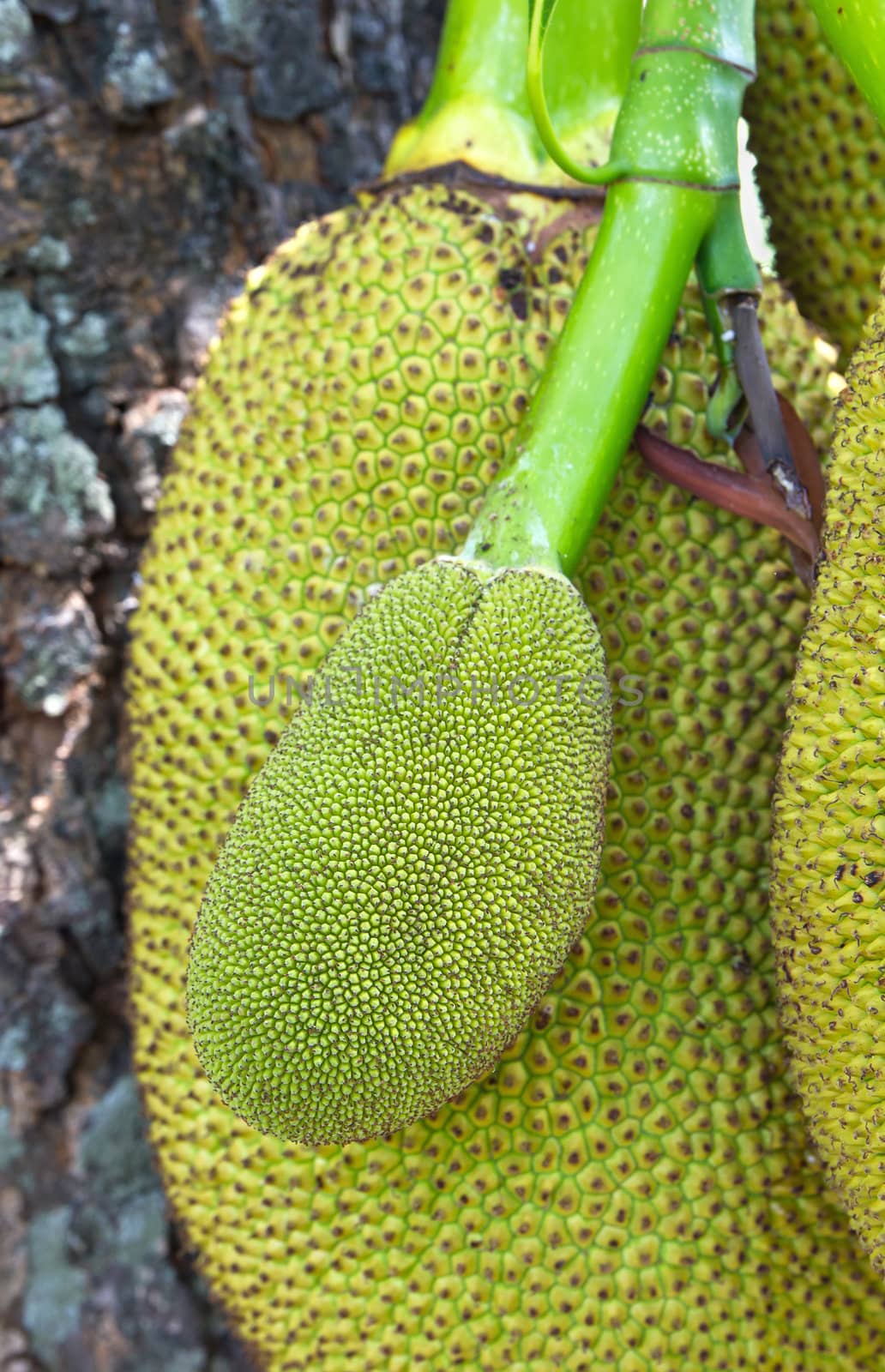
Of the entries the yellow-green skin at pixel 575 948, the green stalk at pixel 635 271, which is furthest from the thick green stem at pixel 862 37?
the yellow-green skin at pixel 575 948

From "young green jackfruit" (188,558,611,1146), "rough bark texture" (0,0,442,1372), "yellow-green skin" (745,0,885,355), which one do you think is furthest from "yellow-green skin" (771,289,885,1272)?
"rough bark texture" (0,0,442,1372)

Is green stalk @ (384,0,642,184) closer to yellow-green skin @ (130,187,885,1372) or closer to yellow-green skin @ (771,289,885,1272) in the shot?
yellow-green skin @ (130,187,885,1372)

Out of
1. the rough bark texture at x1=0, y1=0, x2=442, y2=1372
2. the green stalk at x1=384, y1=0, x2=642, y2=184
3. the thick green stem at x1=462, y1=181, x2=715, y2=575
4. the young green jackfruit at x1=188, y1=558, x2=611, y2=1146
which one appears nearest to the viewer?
the young green jackfruit at x1=188, y1=558, x2=611, y2=1146

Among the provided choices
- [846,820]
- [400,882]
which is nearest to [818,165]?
[846,820]

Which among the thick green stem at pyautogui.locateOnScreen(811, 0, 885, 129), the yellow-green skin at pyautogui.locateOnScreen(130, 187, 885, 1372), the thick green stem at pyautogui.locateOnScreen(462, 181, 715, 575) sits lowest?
the yellow-green skin at pyautogui.locateOnScreen(130, 187, 885, 1372)

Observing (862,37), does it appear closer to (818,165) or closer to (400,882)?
(818,165)

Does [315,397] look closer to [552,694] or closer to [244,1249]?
[552,694]

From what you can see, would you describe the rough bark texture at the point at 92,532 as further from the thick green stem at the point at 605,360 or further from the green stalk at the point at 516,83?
the thick green stem at the point at 605,360
